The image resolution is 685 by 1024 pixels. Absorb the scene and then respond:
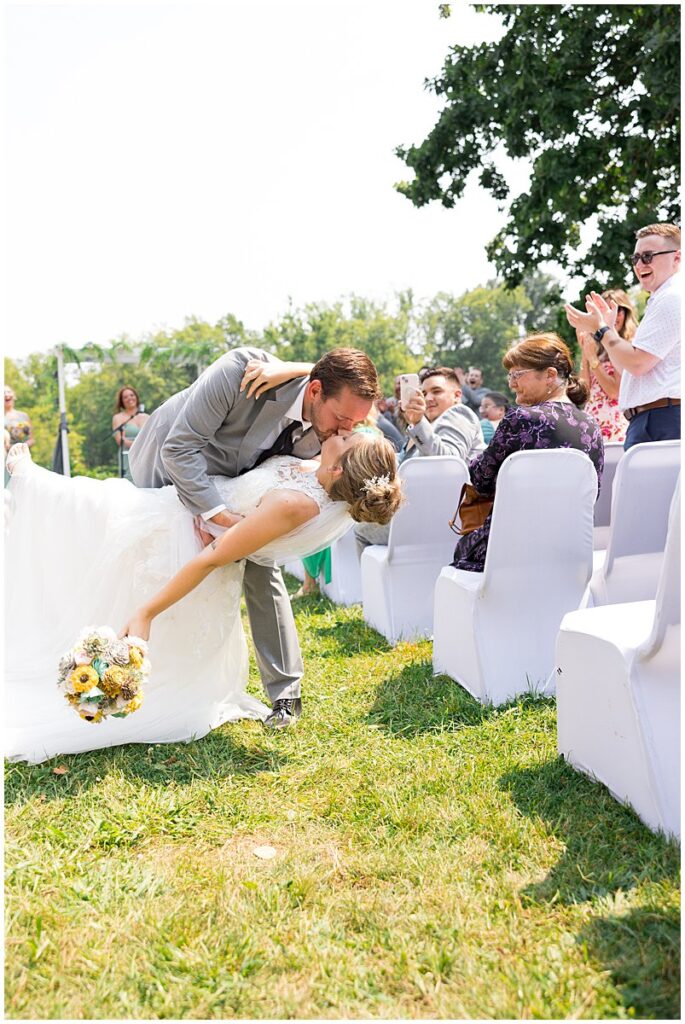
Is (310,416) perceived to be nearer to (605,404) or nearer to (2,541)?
(2,541)

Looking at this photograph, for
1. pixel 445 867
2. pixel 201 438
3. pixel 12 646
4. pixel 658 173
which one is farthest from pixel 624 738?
pixel 658 173

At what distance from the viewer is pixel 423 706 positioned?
4.14 meters

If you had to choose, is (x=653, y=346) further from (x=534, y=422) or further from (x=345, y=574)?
(x=345, y=574)

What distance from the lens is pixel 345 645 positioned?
5574mm

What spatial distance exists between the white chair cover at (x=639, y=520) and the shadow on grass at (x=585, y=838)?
997mm

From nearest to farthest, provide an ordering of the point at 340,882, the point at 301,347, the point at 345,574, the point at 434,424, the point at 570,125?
the point at 340,882, the point at 434,424, the point at 345,574, the point at 570,125, the point at 301,347

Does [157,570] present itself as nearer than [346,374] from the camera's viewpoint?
No

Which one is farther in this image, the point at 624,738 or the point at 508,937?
the point at 624,738

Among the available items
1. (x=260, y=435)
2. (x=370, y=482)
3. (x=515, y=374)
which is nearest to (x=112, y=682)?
(x=370, y=482)

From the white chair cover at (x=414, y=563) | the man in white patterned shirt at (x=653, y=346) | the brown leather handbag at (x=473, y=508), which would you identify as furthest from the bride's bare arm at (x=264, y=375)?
the man in white patterned shirt at (x=653, y=346)

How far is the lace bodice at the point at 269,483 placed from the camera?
3.71 m

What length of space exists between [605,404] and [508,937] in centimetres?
473

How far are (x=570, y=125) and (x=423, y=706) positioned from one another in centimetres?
983

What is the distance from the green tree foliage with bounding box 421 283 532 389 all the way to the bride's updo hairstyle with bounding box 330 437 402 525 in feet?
229
